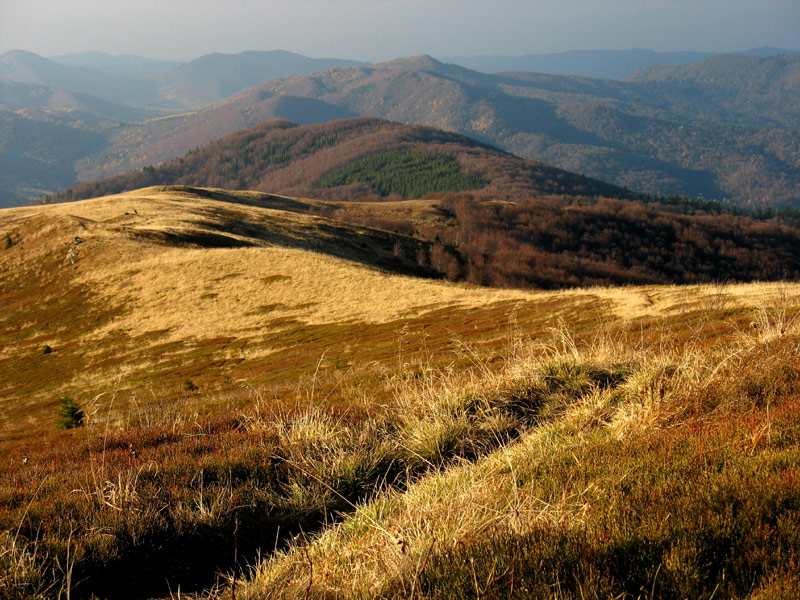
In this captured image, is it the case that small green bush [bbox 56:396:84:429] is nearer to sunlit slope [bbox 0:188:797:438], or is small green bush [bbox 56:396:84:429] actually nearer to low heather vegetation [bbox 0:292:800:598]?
sunlit slope [bbox 0:188:797:438]

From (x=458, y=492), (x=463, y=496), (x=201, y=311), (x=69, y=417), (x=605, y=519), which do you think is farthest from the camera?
(x=201, y=311)

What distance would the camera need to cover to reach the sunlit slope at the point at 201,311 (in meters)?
21.6

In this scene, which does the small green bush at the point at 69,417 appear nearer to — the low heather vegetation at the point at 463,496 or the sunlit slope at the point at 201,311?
the sunlit slope at the point at 201,311

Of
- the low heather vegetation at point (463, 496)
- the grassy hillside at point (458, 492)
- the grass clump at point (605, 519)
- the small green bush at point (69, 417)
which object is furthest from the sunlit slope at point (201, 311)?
the grass clump at point (605, 519)

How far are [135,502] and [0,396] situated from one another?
29.8 metres

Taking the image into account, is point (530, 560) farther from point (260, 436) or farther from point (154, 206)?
point (154, 206)

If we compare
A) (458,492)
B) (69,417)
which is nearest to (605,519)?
(458,492)

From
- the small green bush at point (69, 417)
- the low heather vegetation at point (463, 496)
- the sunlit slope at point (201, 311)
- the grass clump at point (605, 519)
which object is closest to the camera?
the grass clump at point (605, 519)

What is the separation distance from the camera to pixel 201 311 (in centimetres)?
3759

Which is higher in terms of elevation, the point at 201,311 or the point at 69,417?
the point at 69,417

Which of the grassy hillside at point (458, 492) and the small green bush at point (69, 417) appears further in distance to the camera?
the small green bush at point (69, 417)

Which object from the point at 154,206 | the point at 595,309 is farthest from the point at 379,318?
the point at 154,206

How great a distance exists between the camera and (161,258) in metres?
46.6

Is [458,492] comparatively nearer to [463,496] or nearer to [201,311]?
[463,496]
